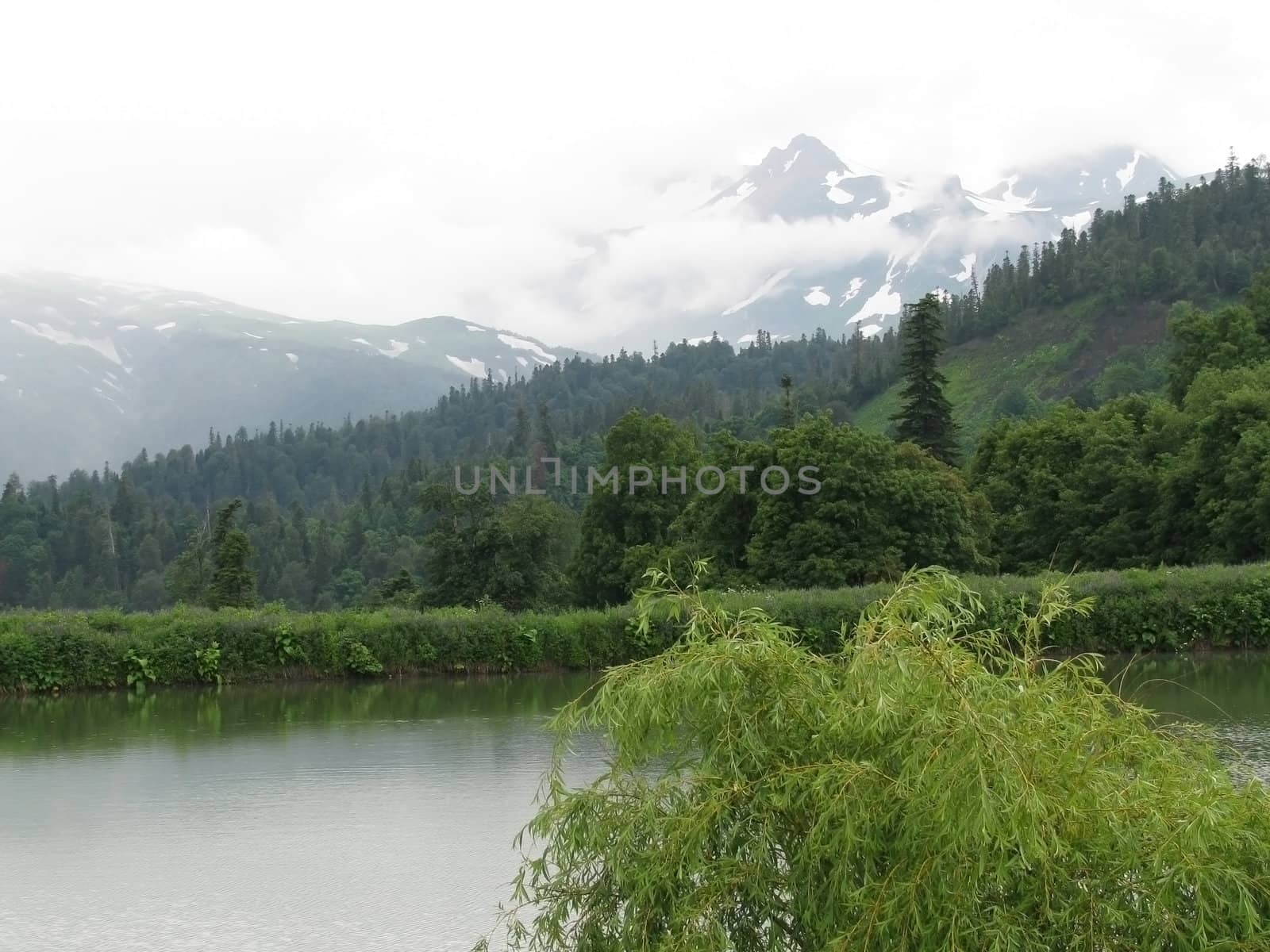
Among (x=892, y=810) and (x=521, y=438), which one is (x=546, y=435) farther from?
(x=892, y=810)

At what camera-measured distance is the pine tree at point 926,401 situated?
205 feet

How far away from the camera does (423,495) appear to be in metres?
53.5

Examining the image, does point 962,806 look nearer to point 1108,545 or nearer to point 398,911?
point 398,911

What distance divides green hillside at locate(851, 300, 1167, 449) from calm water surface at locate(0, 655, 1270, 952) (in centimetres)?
7457

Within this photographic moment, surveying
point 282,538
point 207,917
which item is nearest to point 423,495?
point 207,917

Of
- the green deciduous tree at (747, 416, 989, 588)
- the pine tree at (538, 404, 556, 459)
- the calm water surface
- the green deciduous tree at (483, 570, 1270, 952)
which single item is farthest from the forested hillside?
the green deciduous tree at (483, 570, 1270, 952)

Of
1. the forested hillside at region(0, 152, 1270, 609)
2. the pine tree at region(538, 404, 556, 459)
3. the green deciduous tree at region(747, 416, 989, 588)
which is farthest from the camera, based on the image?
the pine tree at region(538, 404, 556, 459)

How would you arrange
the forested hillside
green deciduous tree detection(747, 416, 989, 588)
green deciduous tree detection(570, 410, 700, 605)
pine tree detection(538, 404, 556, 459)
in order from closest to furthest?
green deciduous tree detection(747, 416, 989, 588) → the forested hillside → green deciduous tree detection(570, 410, 700, 605) → pine tree detection(538, 404, 556, 459)

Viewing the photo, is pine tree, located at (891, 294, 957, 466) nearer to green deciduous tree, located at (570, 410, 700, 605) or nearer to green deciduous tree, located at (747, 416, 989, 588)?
green deciduous tree, located at (570, 410, 700, 605)

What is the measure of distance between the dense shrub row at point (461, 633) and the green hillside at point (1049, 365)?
6467cm

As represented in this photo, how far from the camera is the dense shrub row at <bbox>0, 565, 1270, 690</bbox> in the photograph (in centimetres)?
2320

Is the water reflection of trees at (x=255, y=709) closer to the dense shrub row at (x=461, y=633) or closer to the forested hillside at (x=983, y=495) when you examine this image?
the dense shrub row at (x=461, y=633)

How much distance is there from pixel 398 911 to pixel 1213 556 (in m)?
37.2

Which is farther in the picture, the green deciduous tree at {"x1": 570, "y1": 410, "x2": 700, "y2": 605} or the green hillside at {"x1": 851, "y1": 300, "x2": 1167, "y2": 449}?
the green hillside at {"x1": 851, "y1": 300, "x2": 1167, "y2": 449}
